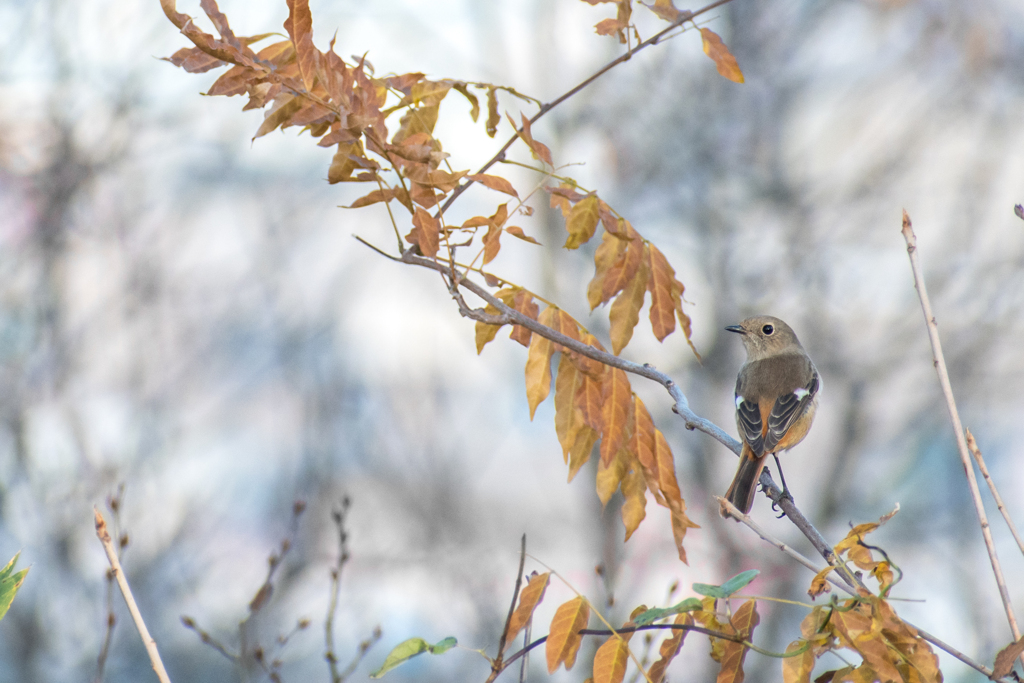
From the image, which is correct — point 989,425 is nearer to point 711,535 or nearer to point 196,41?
point 711,535

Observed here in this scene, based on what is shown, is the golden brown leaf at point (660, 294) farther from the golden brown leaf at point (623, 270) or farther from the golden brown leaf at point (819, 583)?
the golden brown leaf at point (819, 583)

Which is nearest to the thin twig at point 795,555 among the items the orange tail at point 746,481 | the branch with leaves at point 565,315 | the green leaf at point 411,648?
the branch with leaves at point 565,315

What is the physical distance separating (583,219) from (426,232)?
0.23 meters

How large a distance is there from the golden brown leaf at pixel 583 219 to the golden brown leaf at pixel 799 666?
53 cm

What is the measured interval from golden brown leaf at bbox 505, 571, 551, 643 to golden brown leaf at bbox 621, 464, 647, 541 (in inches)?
6.6

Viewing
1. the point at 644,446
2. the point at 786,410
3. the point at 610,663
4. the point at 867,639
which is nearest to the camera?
the point at 867,639

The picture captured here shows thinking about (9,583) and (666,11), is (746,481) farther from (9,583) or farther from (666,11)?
(9,583)

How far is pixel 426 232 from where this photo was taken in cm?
86

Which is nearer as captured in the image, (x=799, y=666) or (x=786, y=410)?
(x=799, y=666)

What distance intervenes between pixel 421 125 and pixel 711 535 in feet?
11.2

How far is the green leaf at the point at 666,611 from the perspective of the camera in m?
0.70

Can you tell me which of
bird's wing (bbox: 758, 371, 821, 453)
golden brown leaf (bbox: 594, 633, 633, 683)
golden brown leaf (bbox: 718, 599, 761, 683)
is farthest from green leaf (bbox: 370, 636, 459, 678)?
bird's wing (bbox: 758, 371, 821, 453)

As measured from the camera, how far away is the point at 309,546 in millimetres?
4004

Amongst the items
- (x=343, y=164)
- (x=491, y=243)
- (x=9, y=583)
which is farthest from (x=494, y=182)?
(x=9, y=583)
